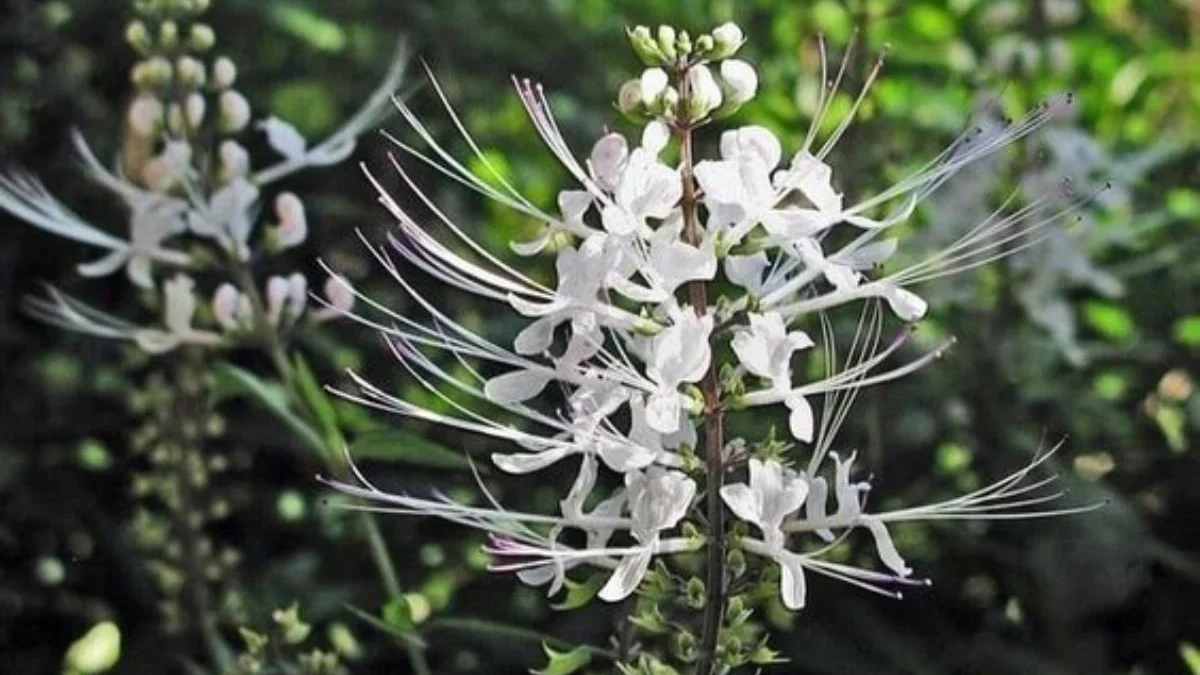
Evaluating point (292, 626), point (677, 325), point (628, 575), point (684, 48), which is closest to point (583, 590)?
point (628, 575)

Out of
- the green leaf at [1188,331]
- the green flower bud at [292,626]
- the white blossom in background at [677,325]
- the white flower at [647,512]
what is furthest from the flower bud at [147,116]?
the green leaf at [1188,331]

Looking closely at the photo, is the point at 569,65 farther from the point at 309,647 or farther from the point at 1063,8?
the point at 309,647

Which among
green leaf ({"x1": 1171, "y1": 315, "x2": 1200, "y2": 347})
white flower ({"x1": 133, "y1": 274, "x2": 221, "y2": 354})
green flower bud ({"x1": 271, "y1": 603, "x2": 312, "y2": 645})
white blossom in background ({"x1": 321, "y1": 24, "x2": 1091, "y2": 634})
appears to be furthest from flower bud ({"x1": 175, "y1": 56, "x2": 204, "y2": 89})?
green leaf ({"x1": 1171, "y1": 315, "x2": 1200, "y2": 347})

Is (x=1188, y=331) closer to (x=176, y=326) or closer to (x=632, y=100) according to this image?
(x=176, y=326)

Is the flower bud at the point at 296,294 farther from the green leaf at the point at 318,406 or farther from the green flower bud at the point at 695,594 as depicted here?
the green flower bud at the point at 695,594

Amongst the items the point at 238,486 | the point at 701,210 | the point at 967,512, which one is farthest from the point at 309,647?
the point at 701,210
